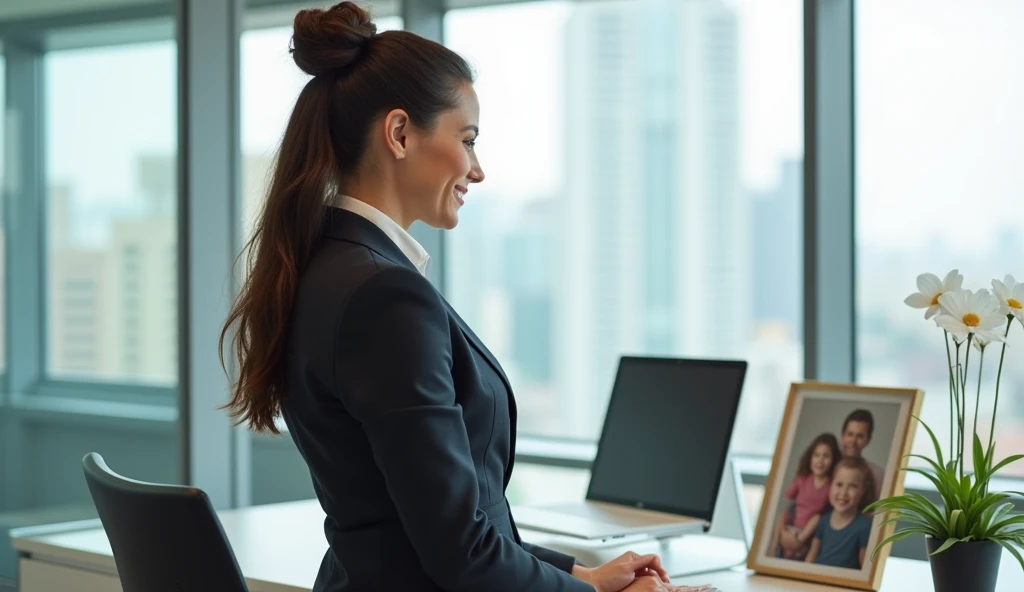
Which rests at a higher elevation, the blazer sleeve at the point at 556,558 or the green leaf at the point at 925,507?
the green leaf at the point at 925,507

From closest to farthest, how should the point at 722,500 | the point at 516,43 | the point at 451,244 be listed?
1. the point at 722,500
2. the point at 451,244
3. the point at 516,43

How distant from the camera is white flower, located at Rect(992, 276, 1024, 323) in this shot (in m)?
1.64

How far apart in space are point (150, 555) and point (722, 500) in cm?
117

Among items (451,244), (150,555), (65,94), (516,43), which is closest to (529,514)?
(150,555)

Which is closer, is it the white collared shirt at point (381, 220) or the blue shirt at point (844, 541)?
the white collared shirt at point (381, 220)

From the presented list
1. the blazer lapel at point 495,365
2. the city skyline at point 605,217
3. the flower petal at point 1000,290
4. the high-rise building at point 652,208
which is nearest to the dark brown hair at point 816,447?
the city skyline at point 605,217

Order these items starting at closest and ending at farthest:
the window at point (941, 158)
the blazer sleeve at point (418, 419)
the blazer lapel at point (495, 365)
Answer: the blazer sleeve at point (418, 419)
the blazer lapel at point (495, 365)
the window at point (941, 158)

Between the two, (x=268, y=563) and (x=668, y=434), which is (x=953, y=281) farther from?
(x=268, y=563)

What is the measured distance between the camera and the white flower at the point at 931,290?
1704 mm

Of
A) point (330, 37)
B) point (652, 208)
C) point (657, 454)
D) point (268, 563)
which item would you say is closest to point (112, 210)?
point (268, 563)

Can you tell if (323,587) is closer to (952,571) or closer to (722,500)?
(952,571)

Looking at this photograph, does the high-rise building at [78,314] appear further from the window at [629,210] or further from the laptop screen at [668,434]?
the window at [629,210]

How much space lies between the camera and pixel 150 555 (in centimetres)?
128

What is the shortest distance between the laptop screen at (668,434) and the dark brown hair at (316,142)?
0.96 metres
